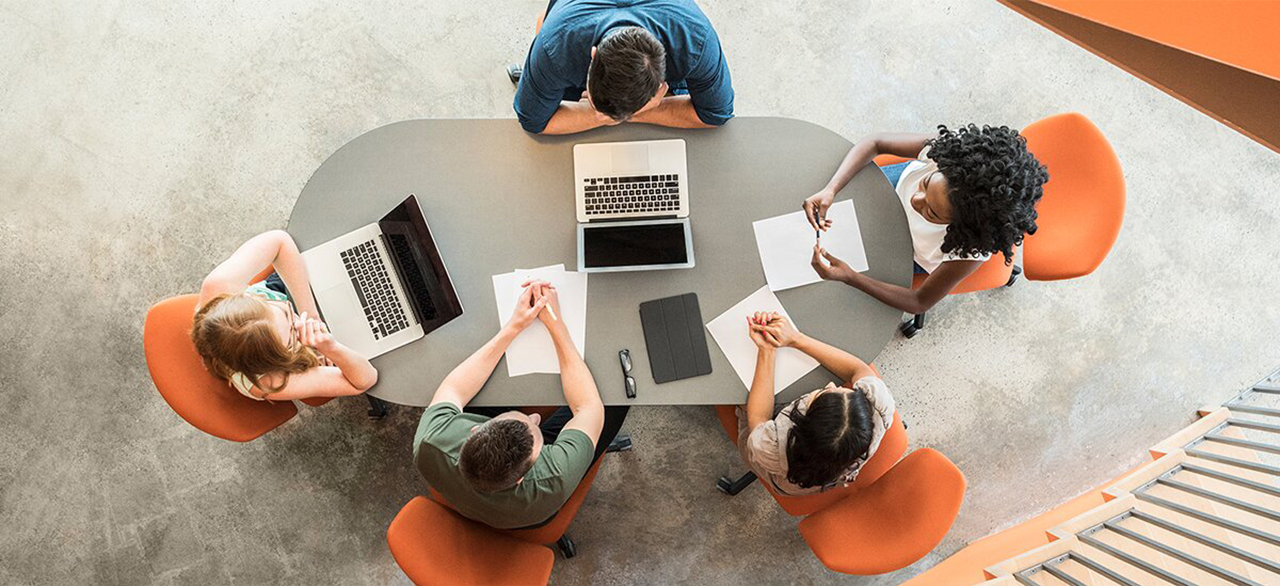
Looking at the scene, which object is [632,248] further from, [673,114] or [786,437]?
[786,437]

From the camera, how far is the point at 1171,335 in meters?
2.94

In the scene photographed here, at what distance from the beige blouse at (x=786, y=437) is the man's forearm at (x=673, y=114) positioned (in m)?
0.85

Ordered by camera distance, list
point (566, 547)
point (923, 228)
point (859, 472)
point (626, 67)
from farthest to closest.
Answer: point (566, 547), point (859, 472), point (923, 228), point (626, 67)

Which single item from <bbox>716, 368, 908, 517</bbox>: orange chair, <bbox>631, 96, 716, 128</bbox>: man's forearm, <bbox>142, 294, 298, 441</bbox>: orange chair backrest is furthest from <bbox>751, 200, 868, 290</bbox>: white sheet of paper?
<bbox>142, 294, 298, 441</bbox>: orange chair backrest

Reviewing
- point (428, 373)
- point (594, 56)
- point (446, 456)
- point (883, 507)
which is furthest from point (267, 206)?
point (883, 507)

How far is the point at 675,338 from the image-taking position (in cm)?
201

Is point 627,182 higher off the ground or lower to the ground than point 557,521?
higher

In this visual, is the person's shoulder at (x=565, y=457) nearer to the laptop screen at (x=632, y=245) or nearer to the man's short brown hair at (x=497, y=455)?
the man's short brown hair at (x=497, y=455)

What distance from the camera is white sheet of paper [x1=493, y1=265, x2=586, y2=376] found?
78.9 inches

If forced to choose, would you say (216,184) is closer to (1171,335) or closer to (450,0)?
(450,0)

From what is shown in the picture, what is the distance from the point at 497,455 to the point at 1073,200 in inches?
71.9

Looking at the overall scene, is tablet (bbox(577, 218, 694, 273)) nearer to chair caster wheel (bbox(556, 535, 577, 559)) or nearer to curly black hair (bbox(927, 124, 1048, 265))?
curly black hair (bbox(927, 124, 1048, 265))

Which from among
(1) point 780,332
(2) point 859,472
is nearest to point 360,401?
(1) point 780,332

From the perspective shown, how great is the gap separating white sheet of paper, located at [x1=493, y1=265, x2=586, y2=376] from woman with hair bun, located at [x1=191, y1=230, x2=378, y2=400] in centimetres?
39
